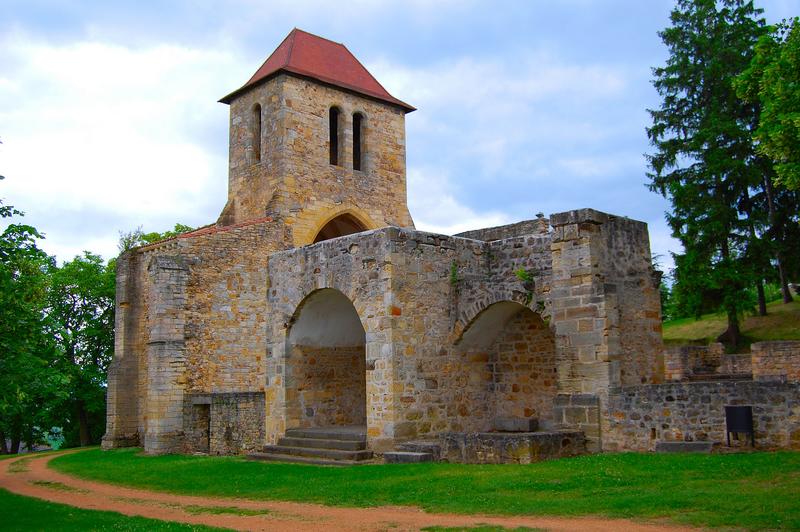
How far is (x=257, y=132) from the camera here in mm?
24719

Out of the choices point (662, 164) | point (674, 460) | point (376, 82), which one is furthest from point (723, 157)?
point (674, 460)

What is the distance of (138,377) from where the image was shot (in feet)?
72.9

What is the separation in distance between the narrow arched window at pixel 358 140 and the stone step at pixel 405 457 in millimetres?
13696

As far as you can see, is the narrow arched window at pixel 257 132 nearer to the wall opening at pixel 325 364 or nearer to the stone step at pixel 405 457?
the wall opening at pixel 325 364

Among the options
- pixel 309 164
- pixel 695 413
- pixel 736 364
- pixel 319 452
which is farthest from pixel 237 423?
pixel 736 364

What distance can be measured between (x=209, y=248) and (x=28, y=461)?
7.97 meters

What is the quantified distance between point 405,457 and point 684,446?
4.54 metres

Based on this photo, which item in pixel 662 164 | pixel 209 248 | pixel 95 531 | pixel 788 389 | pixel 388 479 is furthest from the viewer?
pixel 662 164

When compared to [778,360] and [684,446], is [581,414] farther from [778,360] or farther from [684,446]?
[778,360]

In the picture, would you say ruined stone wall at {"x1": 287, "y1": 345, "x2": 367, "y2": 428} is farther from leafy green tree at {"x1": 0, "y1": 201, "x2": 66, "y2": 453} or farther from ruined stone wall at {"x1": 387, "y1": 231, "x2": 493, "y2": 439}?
leafy green tree at {"x1": 0, "y1": 201, "x2": 66, "y2": 453}

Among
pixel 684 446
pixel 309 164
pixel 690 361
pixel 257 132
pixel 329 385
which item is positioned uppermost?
pixel 257 132

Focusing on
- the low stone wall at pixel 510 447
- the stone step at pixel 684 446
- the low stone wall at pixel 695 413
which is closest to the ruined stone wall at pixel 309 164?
the low stone wall at pixel 510 447

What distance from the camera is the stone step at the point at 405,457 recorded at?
13.1 m

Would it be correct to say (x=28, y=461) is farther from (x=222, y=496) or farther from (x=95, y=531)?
(x=95, y=531)
